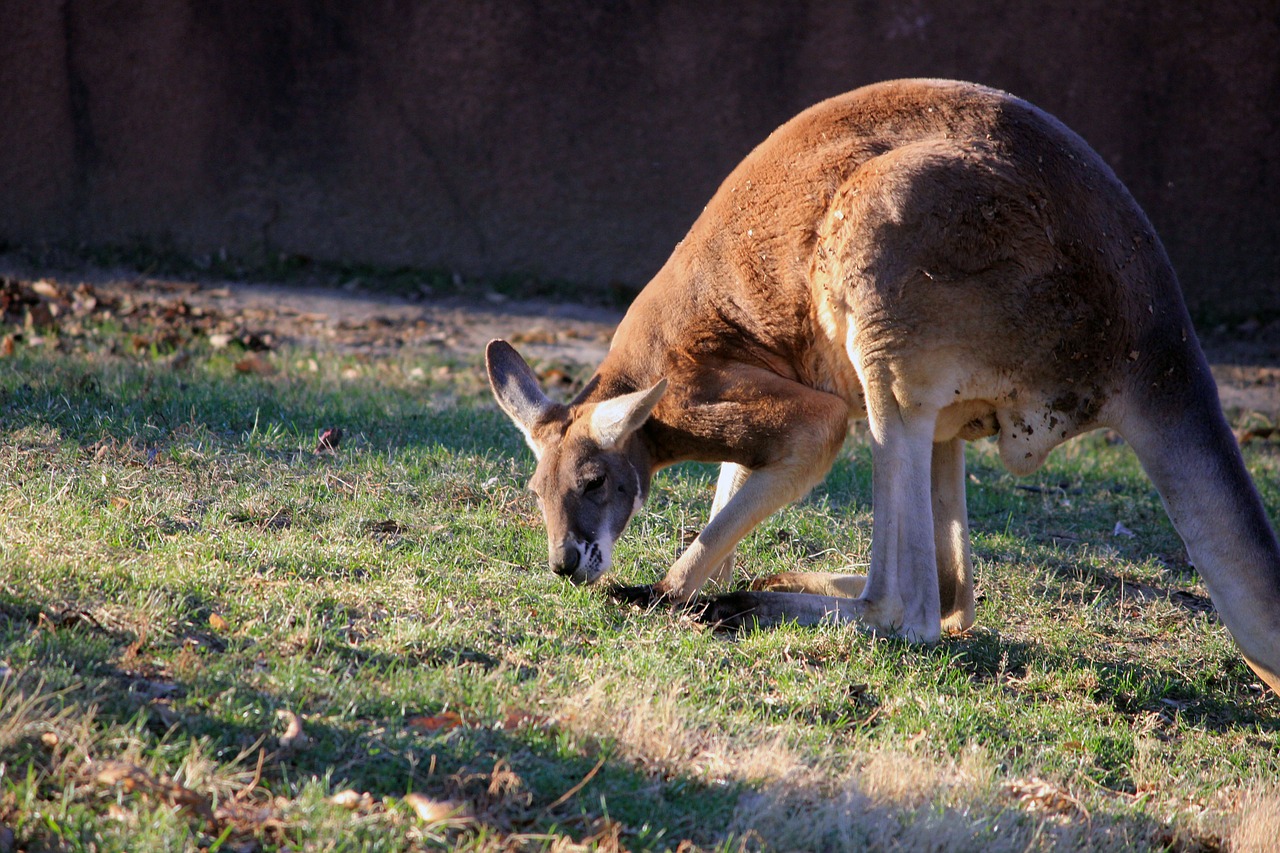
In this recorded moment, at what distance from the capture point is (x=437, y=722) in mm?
2916

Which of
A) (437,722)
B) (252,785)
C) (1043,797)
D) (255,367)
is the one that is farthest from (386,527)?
(255,367)

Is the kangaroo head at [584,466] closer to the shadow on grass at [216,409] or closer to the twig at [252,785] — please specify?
the shadow on grass at [216,409]

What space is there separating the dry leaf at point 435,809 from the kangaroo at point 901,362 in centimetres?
145

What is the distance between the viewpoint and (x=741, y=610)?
13.3 ft

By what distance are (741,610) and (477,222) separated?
5975 millimetres

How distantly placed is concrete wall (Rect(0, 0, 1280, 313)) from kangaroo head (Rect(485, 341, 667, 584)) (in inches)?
202

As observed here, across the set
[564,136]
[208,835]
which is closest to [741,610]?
[208,835]

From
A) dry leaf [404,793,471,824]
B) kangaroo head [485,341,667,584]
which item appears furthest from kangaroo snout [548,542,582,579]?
dry leaf [404,793,471,824]

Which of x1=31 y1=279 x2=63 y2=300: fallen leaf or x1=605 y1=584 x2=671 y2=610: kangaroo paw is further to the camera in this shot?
x1=31 y1=279 x2=63 y2=300: fallen leaf

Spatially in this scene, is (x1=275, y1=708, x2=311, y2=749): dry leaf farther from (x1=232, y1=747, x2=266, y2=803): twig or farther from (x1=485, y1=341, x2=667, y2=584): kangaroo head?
(x1=485, y1=341, x2=667, y2=584): kangaroo head

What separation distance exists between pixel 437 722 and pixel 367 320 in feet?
19.3

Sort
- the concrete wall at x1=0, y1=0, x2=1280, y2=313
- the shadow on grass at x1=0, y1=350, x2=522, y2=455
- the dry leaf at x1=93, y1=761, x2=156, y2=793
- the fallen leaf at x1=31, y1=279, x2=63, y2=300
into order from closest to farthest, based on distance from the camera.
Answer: the dry leaf at x1=93, y1=761, x2=156, y2=793
the shadow on grass at x1=0, y1=350, x2=522, y2=455
the fallen leaf at x1=31, y1=279, x2=63, y2=300
the concrete wall at x1=0, y1=0, x2=1280, y2=313

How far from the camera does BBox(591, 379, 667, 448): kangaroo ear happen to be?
3.92 metres

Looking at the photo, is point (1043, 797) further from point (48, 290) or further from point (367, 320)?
point (48, 290)
